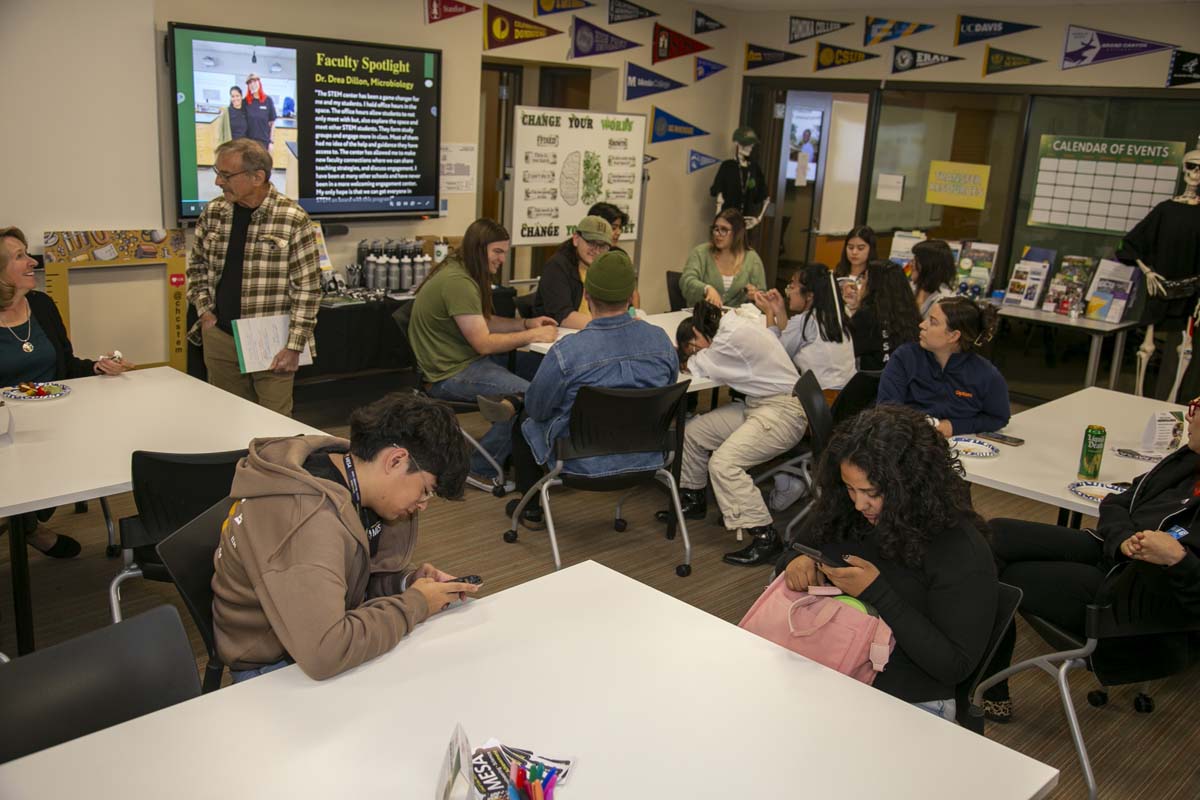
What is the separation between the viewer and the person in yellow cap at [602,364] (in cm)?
379

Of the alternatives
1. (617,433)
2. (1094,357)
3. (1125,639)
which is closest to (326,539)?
(617,433)

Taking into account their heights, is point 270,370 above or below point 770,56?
below

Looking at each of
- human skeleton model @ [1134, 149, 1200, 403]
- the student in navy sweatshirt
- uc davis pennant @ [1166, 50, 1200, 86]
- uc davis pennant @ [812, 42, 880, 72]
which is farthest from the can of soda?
uc davis pennant @ [812, 42, 880, 72]

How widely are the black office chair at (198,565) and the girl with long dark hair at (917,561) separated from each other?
125cm

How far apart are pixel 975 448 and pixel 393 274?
3.90 meters

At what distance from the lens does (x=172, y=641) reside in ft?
5.88

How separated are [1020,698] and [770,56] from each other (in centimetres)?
665

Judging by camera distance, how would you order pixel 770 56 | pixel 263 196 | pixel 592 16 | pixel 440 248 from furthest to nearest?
pixel 770 56, pixel 592 16, pixel 440 248, pixel 263 196

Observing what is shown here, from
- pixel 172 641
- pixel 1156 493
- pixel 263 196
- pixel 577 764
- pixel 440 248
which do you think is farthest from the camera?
pixel 440 248

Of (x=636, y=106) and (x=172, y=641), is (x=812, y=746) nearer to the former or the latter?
(x=172, y=641)

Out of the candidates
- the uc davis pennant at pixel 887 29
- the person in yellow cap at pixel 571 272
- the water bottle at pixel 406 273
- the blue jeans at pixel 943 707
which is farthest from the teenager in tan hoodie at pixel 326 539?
the uc davis pennant at pixel 887 29

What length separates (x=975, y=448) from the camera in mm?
3523

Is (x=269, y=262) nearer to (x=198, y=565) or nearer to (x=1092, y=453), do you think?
(x=198, y=565)

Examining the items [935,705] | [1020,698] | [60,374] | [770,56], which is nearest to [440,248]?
[60,374]
